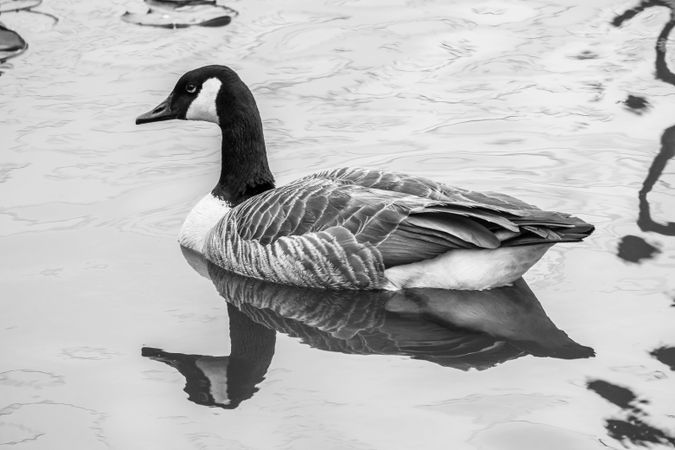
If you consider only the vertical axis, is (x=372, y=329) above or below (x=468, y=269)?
below

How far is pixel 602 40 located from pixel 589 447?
7570mm

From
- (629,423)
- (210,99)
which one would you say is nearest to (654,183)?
(210,99)

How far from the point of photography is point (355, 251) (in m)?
8.36

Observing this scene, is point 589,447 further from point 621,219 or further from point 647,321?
point 621,219

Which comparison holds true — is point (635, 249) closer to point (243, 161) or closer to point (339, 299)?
point (339, 299)

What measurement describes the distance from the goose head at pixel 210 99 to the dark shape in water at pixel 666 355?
141 inches

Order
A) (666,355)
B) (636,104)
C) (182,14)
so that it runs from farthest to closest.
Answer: (182,14)
(636,104)
(666,355)

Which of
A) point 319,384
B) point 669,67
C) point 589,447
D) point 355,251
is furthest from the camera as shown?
point 669,67

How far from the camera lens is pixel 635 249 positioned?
877cm

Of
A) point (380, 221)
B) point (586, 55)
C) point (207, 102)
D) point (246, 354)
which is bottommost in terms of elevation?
point (246, 354)

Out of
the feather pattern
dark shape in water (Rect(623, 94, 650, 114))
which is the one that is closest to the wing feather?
the feather pattern

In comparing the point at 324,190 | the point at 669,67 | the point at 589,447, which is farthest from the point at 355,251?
the point at 669,67

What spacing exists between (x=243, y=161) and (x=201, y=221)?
22.0 inches

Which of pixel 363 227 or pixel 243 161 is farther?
pixel 243 161
